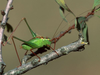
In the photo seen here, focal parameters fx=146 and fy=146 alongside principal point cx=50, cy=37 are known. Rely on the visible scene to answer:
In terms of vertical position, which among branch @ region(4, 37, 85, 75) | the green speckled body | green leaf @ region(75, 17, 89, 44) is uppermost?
green leaf @ region(75, 17, 89, 44)

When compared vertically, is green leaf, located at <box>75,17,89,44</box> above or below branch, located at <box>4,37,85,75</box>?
above

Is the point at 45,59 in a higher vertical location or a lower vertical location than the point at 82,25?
lower

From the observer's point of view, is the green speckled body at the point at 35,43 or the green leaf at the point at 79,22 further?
the green speckled body at the point at 35,43

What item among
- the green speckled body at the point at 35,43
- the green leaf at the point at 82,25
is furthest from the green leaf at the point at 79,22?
the green speckled body at the point at 35,43

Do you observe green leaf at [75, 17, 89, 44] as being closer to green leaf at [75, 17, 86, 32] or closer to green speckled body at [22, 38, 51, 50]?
green leaf at [75, 17, 86, 32]

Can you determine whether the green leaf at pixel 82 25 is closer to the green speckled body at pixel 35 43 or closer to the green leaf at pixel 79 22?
the green leaf at pixel 79 22

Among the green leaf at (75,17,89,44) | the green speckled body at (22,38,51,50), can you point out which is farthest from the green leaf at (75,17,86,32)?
the green speckled body at (22,38,51,50)

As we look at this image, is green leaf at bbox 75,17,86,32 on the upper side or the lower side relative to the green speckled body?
upper

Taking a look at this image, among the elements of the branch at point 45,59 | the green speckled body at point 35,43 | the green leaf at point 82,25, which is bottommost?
the branch at point 45,59

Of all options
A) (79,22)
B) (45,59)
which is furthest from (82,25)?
(45,59)

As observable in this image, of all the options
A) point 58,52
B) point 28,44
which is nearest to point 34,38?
point 28,44

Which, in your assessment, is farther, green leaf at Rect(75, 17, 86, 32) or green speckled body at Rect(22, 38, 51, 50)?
green speckled body at Rect(22, 38, 51, 50)

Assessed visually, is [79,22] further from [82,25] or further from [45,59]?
[45,59]
